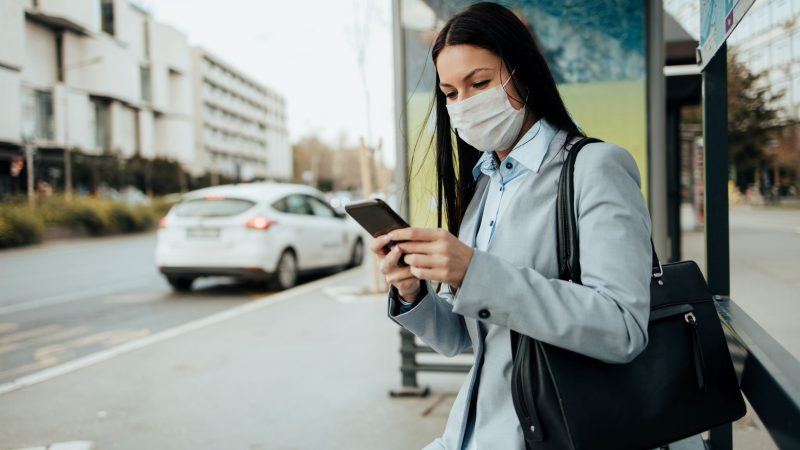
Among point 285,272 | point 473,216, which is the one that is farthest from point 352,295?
point 473,216

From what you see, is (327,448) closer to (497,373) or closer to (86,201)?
(497,373)

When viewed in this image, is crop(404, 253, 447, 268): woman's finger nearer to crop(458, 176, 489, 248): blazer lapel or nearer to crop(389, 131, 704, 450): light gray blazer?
crop(389, 131, 704, 450): light gray blazer

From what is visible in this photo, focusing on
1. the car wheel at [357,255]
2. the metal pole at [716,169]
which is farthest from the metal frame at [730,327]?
the car wheel at [357,255]

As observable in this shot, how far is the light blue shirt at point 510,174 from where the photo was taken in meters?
1.45

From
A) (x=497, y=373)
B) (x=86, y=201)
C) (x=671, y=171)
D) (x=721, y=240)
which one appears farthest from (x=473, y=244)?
(x=86, y=201)

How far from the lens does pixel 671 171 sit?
378 inches

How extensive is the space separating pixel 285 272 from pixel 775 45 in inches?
351

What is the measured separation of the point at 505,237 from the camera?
1.39 meters

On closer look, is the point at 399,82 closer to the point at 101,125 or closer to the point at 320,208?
the point at 320,208

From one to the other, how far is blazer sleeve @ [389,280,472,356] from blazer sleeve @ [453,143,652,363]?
36 cm

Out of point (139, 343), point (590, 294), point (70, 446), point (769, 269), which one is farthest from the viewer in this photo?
point (139, 343)

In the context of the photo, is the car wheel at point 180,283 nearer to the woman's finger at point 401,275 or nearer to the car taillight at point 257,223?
the car taillight at point 257,223

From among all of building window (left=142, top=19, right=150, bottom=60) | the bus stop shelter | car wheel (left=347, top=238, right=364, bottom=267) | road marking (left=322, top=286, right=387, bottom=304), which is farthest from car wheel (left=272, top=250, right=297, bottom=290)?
building window (left=142, top=19, right=150, bottom=60)

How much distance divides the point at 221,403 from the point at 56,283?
27.6ft
